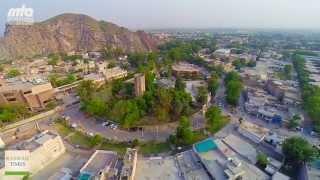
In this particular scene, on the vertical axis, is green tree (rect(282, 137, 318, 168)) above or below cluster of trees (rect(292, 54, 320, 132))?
below

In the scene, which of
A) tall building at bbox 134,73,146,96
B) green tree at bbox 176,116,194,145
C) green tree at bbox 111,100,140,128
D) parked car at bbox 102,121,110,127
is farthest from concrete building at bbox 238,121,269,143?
parked car at bbox 102,121,110,127

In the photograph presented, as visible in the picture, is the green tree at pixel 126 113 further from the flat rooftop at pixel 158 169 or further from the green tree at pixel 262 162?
→ the green tree at pixel 262 162

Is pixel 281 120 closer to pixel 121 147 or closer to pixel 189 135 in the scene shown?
pixel 189 135

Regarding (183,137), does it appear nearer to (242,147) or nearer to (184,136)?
(184,136)

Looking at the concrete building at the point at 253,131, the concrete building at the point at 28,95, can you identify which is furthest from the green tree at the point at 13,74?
the concrete building at the point at 253,131

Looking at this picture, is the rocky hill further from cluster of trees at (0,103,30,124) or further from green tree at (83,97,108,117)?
green tree at (83,97,108,117)

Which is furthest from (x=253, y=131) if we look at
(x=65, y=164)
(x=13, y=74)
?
(x=13, y=74)
